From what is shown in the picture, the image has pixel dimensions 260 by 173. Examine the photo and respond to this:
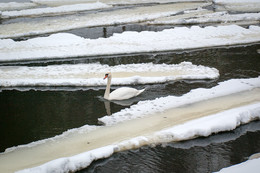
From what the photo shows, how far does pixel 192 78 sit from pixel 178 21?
26.0 feet

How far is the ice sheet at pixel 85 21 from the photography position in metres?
15.4

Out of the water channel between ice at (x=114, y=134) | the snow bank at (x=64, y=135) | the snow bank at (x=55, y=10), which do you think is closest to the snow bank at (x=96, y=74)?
the water channel between ice at (x=114, y=134)

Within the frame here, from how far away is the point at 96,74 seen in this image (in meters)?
9.71

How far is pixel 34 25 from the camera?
16.6m

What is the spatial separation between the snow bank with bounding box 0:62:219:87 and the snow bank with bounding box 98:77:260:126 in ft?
2.81

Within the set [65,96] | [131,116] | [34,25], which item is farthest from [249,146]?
[34,25]

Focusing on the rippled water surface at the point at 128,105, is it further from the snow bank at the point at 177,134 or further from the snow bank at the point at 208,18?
the snow bank at the point at 208,18

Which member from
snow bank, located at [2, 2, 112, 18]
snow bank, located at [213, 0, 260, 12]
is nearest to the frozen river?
snow bank, located at [2, 2, 112, 18]

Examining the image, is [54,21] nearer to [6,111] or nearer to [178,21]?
[178,21]

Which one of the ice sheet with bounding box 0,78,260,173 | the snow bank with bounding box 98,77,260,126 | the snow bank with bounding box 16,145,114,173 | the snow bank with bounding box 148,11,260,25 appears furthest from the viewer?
the snow bank with bounding box 148,11,260,25

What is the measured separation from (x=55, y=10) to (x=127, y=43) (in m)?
9.43

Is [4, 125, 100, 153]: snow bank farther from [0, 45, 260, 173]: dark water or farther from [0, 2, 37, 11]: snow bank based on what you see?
[0, 2, 37, 11]: snow bank

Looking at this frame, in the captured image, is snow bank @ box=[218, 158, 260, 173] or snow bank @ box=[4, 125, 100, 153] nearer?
snow bank @ box=[218, 158, 260, 173]

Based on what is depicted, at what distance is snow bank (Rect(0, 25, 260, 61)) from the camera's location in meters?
11.9
